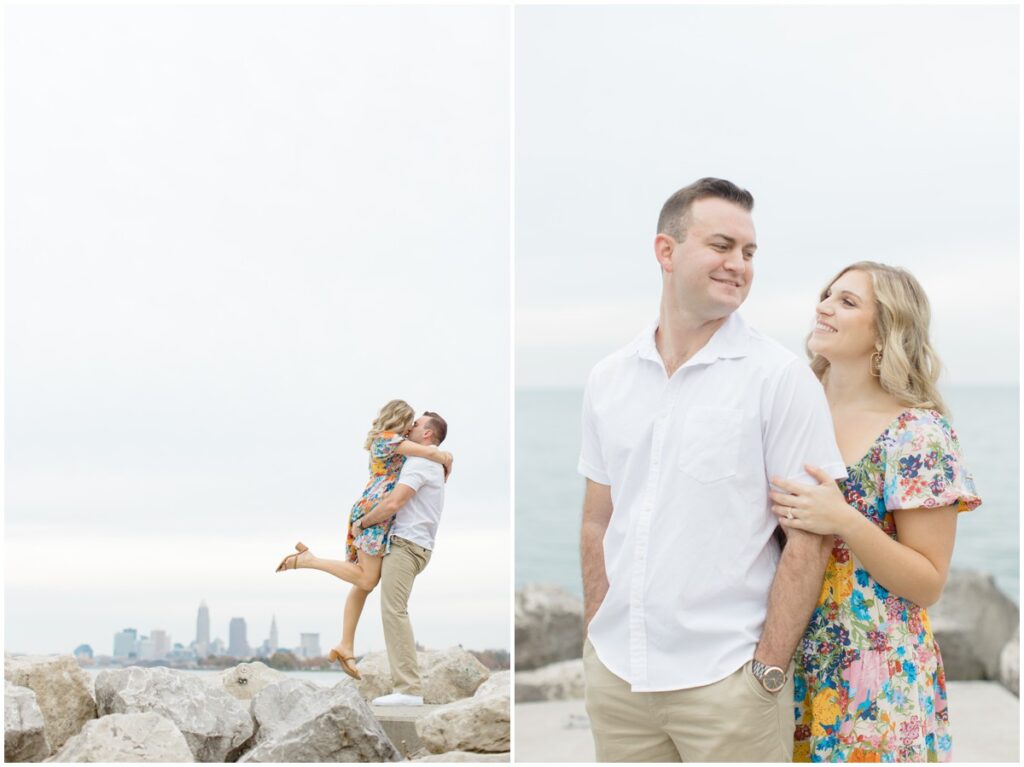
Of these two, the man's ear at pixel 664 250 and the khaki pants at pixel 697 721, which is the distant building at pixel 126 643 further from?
the man's ear at pixel 664 250

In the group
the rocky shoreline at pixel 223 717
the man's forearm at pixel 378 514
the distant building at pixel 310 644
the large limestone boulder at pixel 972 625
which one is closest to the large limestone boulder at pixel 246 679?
the rocky shoreline at pixel 223 717

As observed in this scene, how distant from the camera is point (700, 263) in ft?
6.95

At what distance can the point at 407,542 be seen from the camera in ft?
11.7

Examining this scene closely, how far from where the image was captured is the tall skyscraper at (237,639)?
366cm

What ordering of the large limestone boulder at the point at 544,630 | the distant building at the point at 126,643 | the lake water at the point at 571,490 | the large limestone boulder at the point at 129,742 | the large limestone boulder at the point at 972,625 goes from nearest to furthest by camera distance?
the large limestone boulder at the point at 129,742 → the distant building at the point at 126,643 → the large limestone boulder at the point at 972,625 → the large limestone boulder at the point at 544,630 → the lake water at the point at 571,490

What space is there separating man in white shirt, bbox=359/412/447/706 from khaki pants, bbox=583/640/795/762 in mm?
1456

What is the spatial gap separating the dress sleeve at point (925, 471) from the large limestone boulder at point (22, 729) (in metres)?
2.58

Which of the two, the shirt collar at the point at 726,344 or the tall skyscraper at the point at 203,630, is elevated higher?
the shirt collar at the point at 726,344

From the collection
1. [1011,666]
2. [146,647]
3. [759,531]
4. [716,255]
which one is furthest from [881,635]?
[1011,666]

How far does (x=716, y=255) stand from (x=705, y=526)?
0.51m

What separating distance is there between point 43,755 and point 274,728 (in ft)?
2.22

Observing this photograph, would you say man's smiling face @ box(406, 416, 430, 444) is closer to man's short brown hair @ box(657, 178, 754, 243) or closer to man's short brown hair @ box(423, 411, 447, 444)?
man's short brown hair @ box(423, 411, 447, 444)

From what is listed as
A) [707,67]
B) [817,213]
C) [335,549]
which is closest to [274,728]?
[335,549]

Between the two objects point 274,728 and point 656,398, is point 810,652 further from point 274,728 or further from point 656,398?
point 274,728
